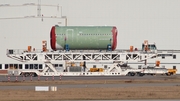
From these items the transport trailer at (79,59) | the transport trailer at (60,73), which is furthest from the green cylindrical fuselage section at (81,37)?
the transport trailer at (60,73)

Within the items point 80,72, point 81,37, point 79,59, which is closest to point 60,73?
point 80,72

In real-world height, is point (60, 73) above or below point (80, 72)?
below

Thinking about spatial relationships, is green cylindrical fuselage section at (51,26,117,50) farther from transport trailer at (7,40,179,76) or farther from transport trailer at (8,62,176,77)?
transport trailer at (8,62,176,77)

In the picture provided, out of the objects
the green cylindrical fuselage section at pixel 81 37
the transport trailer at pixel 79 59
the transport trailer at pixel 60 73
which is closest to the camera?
the transport trailer at pixel 60 73

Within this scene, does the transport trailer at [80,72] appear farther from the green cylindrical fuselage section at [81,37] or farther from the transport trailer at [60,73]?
the green cylindrical fuselage section at [81,37]

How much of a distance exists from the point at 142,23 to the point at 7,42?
1123 inches

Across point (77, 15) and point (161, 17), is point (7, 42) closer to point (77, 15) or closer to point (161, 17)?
point (77, 15)

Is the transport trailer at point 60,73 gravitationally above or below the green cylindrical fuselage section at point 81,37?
below

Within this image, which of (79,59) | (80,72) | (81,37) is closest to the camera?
(80,72)

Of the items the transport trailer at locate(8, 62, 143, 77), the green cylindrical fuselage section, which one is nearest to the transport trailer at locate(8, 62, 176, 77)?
the transport trailer at locate(8, 62, 143, 77)

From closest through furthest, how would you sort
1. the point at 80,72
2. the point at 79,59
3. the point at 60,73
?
the point at 60,73 → the point at 80,72 → the point at 79,59

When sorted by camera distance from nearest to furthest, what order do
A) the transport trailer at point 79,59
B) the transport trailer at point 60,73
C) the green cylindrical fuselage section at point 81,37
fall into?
the transport trailer at point 60,73
the transport trailer at point 79,59
the green cylindrical fuselage section at point 81,37

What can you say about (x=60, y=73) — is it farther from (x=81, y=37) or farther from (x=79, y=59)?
(x=81, y=37)

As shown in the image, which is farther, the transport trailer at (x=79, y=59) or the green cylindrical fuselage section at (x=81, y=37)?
the green cylindrical fuselage section at (x=81, y=37)
